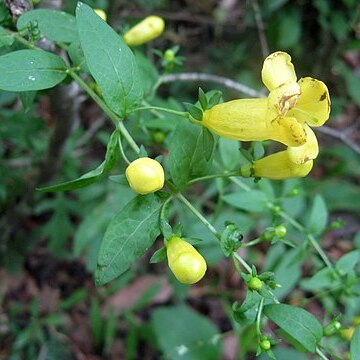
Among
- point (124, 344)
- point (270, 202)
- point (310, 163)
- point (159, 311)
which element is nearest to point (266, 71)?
point (310, 163)

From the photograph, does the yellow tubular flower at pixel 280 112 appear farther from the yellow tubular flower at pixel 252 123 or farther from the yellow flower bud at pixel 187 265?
the yellow flower bud at pixel 187 265

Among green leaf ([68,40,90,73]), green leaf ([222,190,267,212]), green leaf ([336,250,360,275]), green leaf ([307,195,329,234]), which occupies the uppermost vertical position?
green leaf ([68,40,90,73])

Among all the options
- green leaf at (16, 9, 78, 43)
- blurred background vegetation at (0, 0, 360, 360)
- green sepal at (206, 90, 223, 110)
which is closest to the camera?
green sepal at (206, 90, 223, 110)

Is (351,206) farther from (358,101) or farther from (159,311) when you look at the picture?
(159,311)

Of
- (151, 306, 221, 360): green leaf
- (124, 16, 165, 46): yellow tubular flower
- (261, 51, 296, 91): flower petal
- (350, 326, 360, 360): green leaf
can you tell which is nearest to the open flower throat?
(261, 51, 296, 91): flower petal

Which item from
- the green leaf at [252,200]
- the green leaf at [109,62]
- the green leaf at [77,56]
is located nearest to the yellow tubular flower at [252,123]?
the green leaf at [109,62]

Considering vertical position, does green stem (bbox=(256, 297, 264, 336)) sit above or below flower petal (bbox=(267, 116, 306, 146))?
below

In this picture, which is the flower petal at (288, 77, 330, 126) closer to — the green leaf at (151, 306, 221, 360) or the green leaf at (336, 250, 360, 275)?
the green leaf at (336, 250, 360, 275)
